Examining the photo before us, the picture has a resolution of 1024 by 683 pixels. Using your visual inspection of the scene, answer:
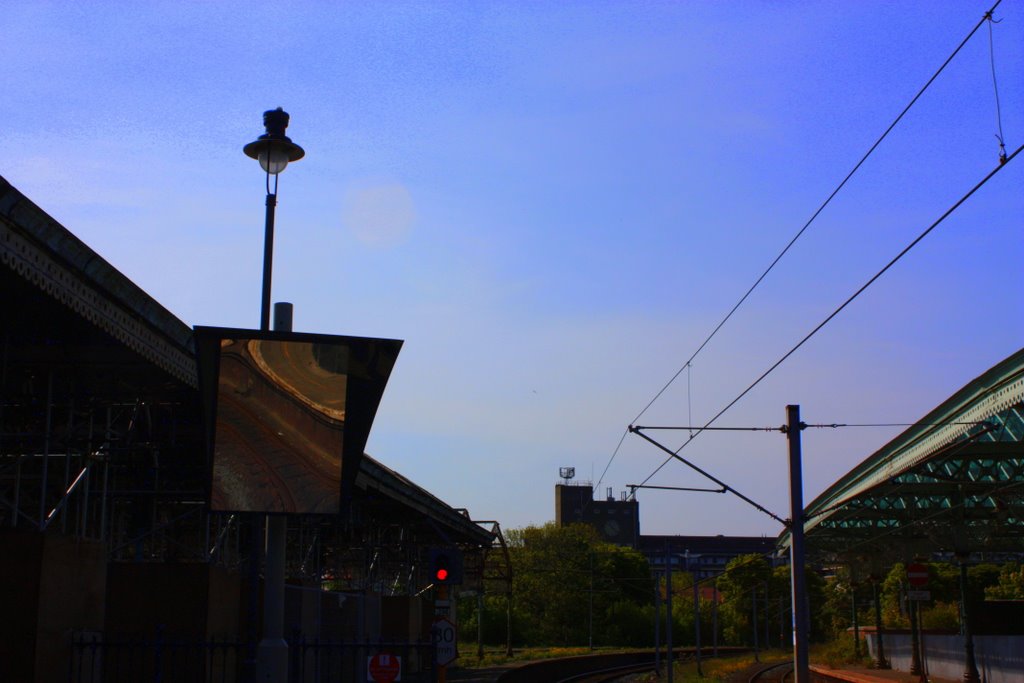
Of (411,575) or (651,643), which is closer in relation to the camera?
(411,575)

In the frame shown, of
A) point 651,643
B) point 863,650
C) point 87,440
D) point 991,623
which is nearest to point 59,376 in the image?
point 87,440

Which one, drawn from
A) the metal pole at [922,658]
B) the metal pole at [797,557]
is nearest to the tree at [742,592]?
the metal pole at [922,658]

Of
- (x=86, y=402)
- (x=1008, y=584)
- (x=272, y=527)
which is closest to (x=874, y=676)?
(x=1008, y=584)

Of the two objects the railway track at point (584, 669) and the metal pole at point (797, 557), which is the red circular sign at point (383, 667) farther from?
the railway track at point (584, 669)

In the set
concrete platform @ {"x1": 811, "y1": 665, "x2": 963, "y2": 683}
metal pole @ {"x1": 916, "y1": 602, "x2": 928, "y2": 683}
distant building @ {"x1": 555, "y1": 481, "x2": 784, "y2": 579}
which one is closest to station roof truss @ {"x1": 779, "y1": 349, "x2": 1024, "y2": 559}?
metal pole @ {"x1": 916, "y1": 602, "x2": 928, "y2": 683}

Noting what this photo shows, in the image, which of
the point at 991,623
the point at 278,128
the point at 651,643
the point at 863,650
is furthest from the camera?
the point at 651,643

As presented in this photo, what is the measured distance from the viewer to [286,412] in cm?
1135

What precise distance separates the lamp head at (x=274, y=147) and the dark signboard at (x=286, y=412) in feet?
7.22

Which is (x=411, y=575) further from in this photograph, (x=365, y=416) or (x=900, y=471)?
(x=365, y=416)

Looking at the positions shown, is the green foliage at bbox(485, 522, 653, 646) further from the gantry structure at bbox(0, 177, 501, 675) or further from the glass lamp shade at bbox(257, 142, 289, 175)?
the glass lamp shade at bbox(257, 142, 289, 175)

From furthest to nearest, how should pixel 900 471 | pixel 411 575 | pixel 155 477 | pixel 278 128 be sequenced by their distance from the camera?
1. pixel 411 575
2. pixel 900 471
3. pixel 155 477
4. pixel 278 128

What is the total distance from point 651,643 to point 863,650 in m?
36.1

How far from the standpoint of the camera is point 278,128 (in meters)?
12.4

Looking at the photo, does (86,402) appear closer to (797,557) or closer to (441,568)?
(441,568)
